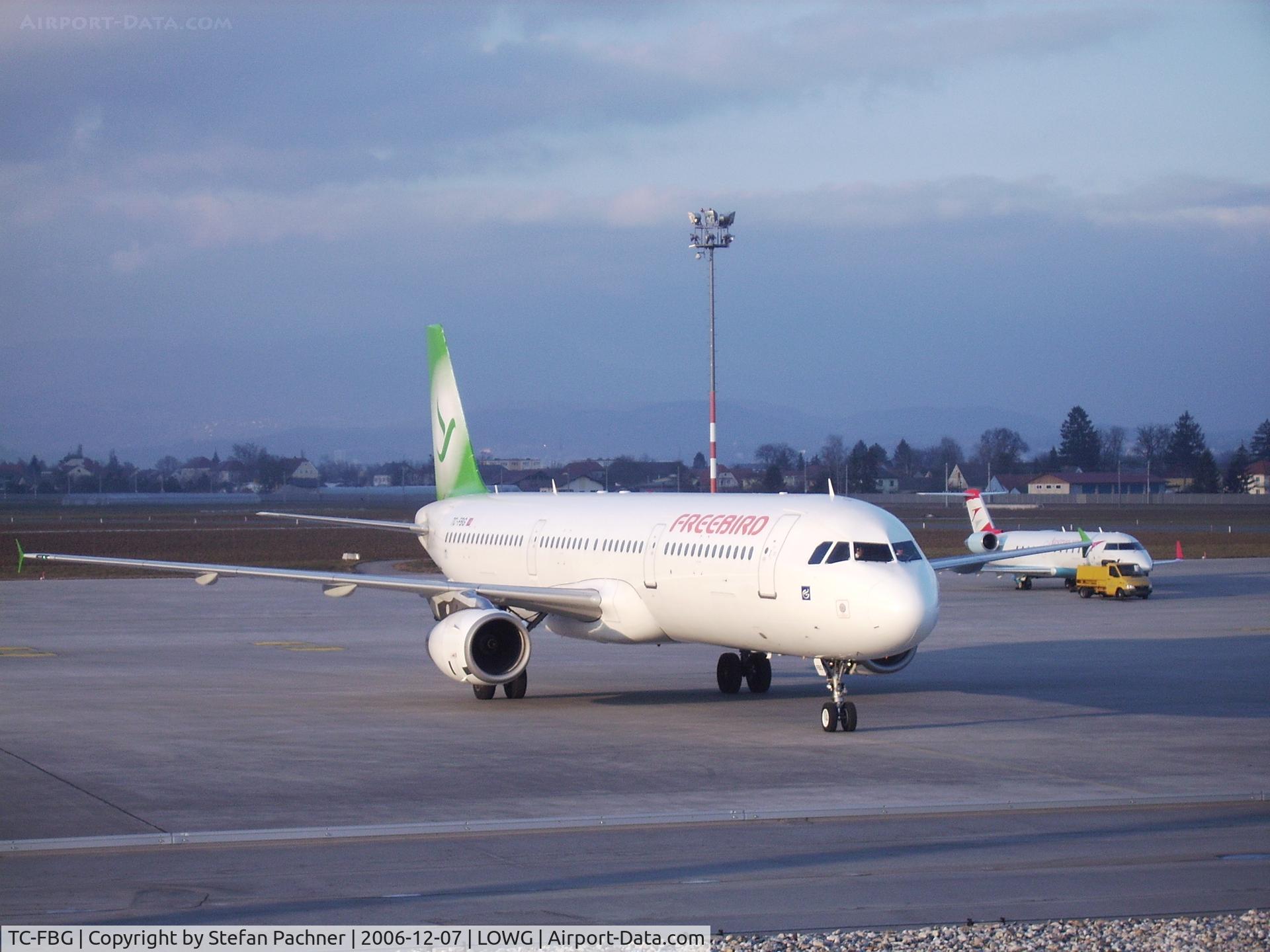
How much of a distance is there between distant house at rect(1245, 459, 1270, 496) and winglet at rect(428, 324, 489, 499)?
165 meters

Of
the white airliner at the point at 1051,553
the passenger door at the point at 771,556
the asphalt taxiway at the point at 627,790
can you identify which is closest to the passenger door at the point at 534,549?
the asphalt taxiway at the point at 627,790

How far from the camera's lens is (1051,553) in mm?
49406

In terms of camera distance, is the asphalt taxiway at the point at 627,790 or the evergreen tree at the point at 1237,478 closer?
the asphalt taxiway at the point at 627,790

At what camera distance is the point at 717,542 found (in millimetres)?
23906

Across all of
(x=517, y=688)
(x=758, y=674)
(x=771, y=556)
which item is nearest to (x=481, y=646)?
(x=517, y=688)

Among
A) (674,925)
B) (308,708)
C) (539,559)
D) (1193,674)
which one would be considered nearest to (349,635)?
(539,559)

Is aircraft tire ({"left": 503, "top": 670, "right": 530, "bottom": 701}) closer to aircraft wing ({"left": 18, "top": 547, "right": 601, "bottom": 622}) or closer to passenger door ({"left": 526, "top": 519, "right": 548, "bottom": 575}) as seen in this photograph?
aircraft wing ({"left": 18, "top": 547, "right": 601, "bottom": 622})

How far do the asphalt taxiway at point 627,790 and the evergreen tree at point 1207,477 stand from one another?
14938 centimetres

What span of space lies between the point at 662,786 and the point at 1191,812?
578 cm

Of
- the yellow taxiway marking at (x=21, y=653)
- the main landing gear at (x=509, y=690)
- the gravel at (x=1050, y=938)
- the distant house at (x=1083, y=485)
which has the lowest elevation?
the yellow taxiway marking at (x=21, y=653)

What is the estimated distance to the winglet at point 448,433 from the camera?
118ft

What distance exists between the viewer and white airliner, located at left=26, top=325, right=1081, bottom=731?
69.8 feet

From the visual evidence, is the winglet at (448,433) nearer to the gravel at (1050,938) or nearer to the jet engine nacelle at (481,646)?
the jet engine nacelle at (481,646)

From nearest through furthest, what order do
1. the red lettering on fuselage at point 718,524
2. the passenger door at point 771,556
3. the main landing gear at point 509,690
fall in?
the passenger door at point 771,556 → the red lettering on fuselage at point 718,524 → the main landing gear at point 509,690
